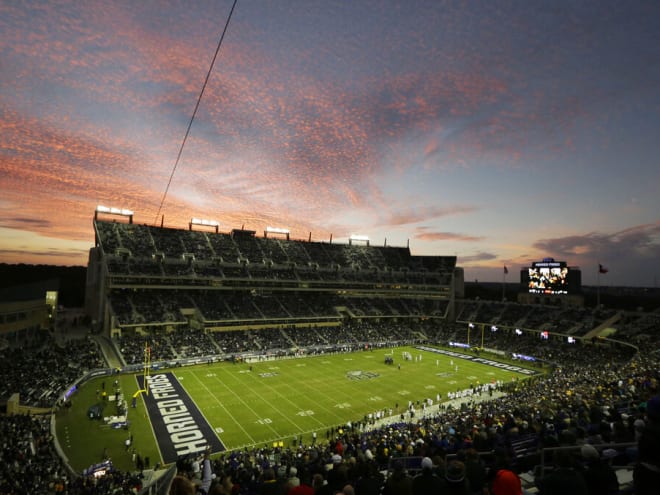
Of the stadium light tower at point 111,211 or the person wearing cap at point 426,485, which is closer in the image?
the person wearing cap at point 426,485

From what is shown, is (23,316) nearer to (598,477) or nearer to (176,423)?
(176,423)

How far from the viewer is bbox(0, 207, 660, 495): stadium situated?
9430 millimetres

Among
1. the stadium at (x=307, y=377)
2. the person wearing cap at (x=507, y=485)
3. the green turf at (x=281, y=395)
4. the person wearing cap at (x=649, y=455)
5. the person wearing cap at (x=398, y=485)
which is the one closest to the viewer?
the person wearing cap at (x=649, y=455)

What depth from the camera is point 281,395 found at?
3697 cm

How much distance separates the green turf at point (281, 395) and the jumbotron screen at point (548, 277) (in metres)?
22.8

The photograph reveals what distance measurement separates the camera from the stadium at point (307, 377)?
30.9ft

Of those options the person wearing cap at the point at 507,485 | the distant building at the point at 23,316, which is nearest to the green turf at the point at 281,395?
the distant building at the point at 23,316

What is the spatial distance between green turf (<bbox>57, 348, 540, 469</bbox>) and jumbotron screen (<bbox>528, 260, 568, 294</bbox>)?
22.8 m

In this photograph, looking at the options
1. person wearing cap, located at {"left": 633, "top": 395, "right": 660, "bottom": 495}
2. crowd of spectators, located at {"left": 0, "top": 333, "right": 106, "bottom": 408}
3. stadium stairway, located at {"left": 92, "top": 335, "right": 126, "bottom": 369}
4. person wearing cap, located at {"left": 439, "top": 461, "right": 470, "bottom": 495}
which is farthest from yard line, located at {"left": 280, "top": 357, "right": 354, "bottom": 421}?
person wearing cap, located at {"left": 633, "top": 395, "right": 660, "bottom": 495}

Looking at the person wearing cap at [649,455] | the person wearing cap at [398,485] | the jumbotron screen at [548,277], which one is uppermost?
the jumbotron screen at [548,277]

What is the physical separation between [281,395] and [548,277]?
5142 centimetres

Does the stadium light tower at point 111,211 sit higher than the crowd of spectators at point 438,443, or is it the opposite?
the stadium light tower at point 111,211

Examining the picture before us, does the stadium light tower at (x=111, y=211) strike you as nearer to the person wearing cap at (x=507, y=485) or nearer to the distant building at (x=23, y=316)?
the distant building at (x=23, y=316)

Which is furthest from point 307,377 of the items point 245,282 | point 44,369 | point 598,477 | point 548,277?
point 548,277
